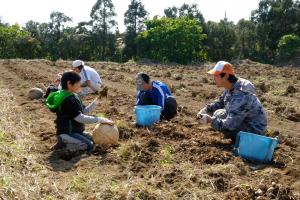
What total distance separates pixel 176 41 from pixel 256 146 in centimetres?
3783

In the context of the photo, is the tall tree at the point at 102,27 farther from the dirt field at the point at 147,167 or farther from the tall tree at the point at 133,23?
the dirt field at the point at 147,167

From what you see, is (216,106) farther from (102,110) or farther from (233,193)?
(102,110)

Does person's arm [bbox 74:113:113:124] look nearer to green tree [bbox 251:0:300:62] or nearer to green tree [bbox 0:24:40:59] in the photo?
green tree [bbox 251:0:300:62]

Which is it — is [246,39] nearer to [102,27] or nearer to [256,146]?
[102,27]

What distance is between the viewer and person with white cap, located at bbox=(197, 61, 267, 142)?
611 centimetres

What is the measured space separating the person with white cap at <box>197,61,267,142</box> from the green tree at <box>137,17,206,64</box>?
Result: 116 feet

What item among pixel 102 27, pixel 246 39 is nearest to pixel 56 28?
pixel 102 27

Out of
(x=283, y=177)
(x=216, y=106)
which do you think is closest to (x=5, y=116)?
(x=216, y=106)

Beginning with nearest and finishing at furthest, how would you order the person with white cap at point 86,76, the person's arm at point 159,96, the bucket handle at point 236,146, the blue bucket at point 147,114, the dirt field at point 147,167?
1. the dirt field at point 147,167
2. the bucket handle at point 236,146
3. the blue bucket at point 147,114
4. the person's arm at point 159,96
5. the person with white cap at point 86,76

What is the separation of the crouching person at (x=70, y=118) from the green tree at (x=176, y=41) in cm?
3515

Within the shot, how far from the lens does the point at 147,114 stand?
765 centimetres

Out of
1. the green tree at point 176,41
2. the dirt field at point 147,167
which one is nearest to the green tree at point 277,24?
the green tree at point 176,41

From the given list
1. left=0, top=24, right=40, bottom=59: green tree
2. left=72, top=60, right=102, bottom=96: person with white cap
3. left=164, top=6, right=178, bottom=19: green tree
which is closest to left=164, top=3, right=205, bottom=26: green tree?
left=164, top=6, right=178, bottom=19: green tree

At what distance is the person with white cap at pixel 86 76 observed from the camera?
10.5 metres
